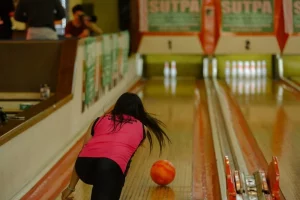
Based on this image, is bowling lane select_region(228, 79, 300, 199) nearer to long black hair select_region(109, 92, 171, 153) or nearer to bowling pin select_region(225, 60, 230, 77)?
bowling pin select_region(225, 60, 230, 77)

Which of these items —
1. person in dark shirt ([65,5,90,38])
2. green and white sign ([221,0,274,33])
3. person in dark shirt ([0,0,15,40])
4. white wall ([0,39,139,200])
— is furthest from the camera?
green and white sign ([221,0,274,33])

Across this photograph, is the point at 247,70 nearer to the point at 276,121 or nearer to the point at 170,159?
the point at 276,121

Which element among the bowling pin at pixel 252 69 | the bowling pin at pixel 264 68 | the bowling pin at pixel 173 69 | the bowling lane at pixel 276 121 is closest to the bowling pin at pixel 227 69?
the bowling pin at pixel 252 69

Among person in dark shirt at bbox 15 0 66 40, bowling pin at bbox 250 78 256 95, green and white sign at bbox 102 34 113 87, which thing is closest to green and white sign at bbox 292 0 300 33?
bowling pin at bbox 250 78 256 95

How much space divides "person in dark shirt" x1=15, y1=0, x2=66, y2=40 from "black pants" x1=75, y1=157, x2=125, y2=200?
408 centimetres

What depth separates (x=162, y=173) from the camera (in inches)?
189

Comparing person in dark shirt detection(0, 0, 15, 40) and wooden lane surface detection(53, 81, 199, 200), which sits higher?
person in dark shirt detection(0, 0, 15, 40)

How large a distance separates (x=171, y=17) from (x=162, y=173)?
7580 mm

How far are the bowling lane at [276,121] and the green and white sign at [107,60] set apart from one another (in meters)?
1.89

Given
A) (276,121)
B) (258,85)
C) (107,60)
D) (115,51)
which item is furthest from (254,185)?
(258,85)

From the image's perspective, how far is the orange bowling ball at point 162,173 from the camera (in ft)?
15.8

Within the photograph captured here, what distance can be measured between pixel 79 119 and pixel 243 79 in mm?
5966

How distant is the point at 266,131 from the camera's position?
6.88m

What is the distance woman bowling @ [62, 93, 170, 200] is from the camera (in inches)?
135
